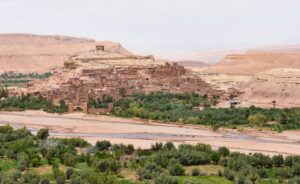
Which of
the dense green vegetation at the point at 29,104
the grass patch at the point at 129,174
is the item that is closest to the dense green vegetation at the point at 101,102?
the dense green vegetation at the point at 29,104

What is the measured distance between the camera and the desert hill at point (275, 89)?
60.6 metres

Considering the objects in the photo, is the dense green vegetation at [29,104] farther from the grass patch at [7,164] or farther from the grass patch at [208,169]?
the grass patch at [208,169]

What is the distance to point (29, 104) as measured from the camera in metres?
57.1

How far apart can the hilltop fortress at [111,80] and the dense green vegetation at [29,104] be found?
52.6 inches

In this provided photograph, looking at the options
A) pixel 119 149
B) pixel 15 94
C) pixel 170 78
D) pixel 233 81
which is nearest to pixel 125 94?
pixel 170 78

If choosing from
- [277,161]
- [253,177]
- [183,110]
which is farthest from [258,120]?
[253,177]

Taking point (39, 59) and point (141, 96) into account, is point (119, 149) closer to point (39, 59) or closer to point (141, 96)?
point (141, 96)

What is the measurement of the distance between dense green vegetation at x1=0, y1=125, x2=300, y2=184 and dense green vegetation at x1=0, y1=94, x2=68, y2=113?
781 inches

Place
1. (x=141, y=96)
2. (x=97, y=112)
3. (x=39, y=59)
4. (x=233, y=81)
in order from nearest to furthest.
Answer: (x=97, y=112), (x=141, y=96), (x=233, y=81), (x=39, y=59)

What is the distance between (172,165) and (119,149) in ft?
18.3

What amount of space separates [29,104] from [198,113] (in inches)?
623

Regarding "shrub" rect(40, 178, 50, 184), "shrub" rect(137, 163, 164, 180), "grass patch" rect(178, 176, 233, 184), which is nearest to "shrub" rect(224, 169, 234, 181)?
"grass patch" rect(178, 176, 233, 184)

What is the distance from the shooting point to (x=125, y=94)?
62.2m

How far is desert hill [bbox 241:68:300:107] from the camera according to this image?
60625 millimetres
